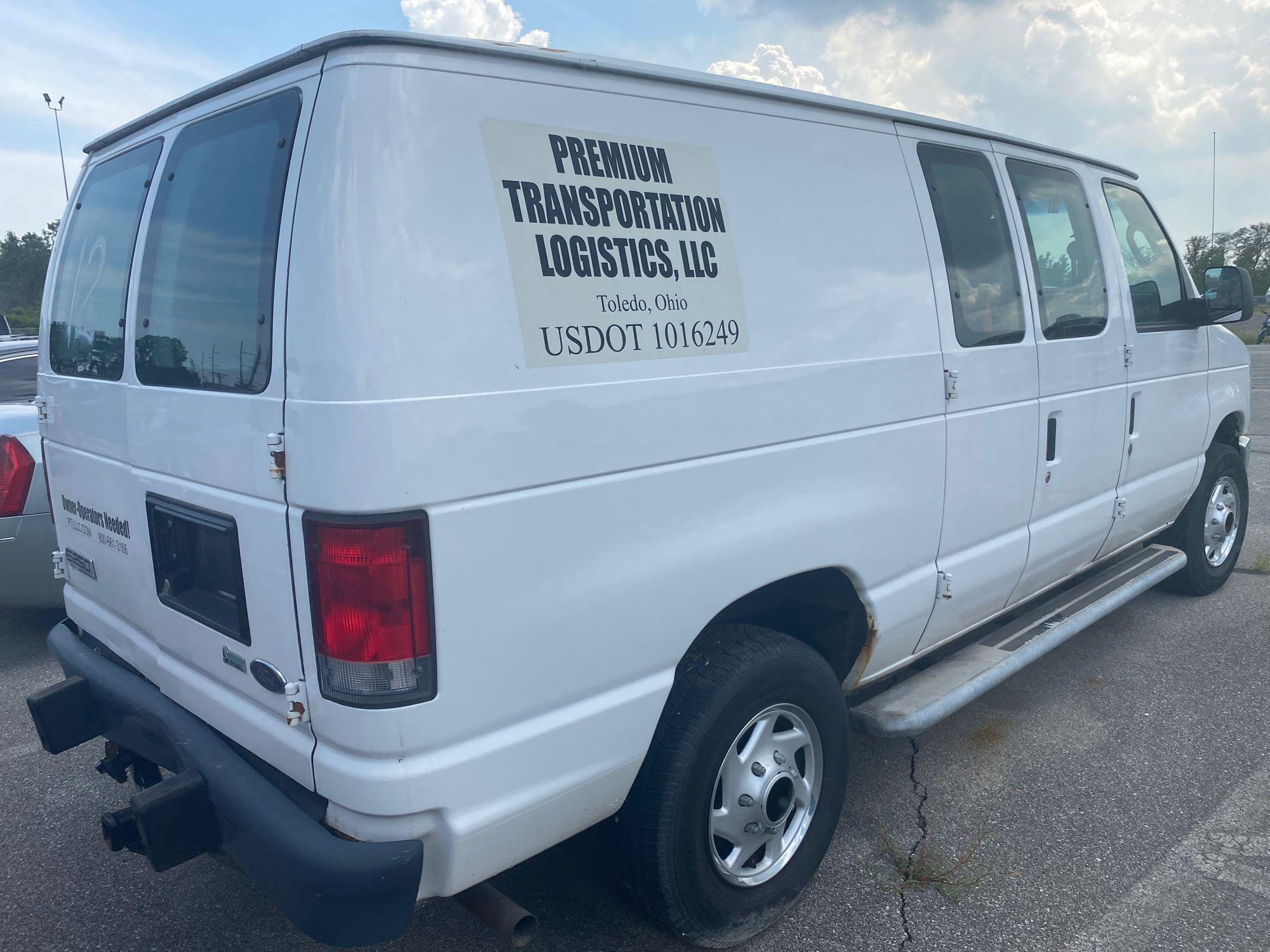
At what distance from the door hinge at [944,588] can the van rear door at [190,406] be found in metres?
2.08

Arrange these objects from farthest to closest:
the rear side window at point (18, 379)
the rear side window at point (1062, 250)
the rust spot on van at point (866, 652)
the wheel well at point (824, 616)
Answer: the rear side window at point (18, 379), the rear side window at point (1062, 250), the rust spot on van at point (866, 652), the wheel well at point (824, 616)

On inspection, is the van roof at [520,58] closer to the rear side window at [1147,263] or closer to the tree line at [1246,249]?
the rear side window at [1147,263]

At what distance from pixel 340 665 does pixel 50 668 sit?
3.54m

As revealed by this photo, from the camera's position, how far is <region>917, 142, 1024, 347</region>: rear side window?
3154mm

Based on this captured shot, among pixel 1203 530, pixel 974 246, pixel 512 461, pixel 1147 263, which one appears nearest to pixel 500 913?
pixel 512 461

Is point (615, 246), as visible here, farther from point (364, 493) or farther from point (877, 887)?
point (877, 887)

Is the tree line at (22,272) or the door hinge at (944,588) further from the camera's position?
the tree line at (22,272)

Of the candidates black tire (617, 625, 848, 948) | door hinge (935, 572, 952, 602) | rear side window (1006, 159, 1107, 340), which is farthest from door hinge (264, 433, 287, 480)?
rear side window (1006, 159, 1107, 340)

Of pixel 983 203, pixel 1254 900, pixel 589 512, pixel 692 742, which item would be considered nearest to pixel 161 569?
pixel 589 512

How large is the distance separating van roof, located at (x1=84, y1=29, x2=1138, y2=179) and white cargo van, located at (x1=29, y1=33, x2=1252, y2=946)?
0.01 metres

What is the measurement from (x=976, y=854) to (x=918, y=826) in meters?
0.21

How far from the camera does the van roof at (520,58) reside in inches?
74.8

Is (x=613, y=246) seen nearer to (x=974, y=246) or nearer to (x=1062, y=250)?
(x=974, y=246)

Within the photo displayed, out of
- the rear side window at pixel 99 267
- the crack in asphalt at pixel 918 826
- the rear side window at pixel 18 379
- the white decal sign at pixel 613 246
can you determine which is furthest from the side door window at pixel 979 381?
the rear side window at pixel 18 379
